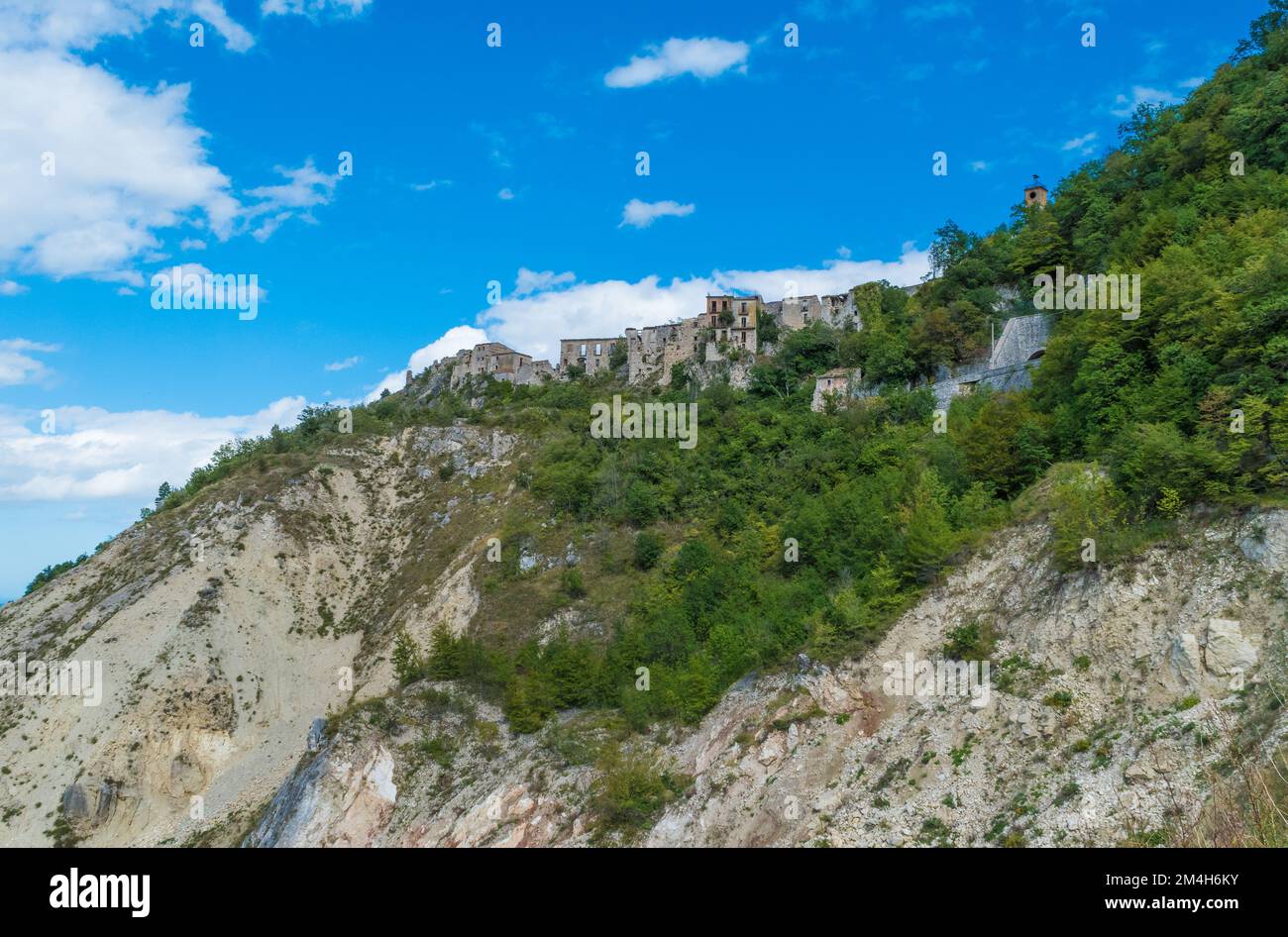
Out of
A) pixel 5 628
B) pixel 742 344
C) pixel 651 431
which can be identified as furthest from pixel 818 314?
pixel 5 628

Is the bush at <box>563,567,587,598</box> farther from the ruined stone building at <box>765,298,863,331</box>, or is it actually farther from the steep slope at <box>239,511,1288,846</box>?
the ruined stone building at <box>765,298,863,331</box>

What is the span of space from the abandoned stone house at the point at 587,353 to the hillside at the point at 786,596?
590 inches

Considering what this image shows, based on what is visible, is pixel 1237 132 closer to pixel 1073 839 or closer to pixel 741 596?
pixel 741 596

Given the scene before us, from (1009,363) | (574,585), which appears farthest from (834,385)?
(574,585)

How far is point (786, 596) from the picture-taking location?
123ft

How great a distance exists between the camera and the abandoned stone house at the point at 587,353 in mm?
86750

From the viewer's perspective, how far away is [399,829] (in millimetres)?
37375

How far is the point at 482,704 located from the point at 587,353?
51.0 metres

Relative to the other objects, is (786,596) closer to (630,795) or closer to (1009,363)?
(630,795)

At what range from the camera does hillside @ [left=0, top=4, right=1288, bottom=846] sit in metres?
24.6

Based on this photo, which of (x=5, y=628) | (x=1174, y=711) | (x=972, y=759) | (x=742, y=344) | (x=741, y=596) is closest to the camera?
(x=1174, y=711)

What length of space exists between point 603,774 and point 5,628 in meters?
46.5

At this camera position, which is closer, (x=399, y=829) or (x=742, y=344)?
(x=399, y=829)

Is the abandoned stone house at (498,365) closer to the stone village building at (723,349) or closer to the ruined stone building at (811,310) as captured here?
the stone village building at (723,349)
